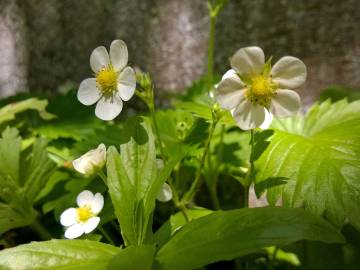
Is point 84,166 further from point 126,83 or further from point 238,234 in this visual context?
point 238,234

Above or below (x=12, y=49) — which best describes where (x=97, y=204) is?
below

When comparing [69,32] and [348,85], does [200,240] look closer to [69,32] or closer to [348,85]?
[348,85]

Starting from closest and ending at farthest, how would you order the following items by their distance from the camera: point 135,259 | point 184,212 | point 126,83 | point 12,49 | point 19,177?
1. point 135,259
2. point 126,83
3. point 184,212
4. point 19,177
5. point 12,49

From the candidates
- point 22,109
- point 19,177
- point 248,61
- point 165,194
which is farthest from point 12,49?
point 248,61

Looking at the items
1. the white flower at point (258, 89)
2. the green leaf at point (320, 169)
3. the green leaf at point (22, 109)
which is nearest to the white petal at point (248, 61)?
the white flower at point (258, 89)

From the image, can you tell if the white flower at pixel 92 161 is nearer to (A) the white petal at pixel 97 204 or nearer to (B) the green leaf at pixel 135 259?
(A) the white petal at pixel 97 204
